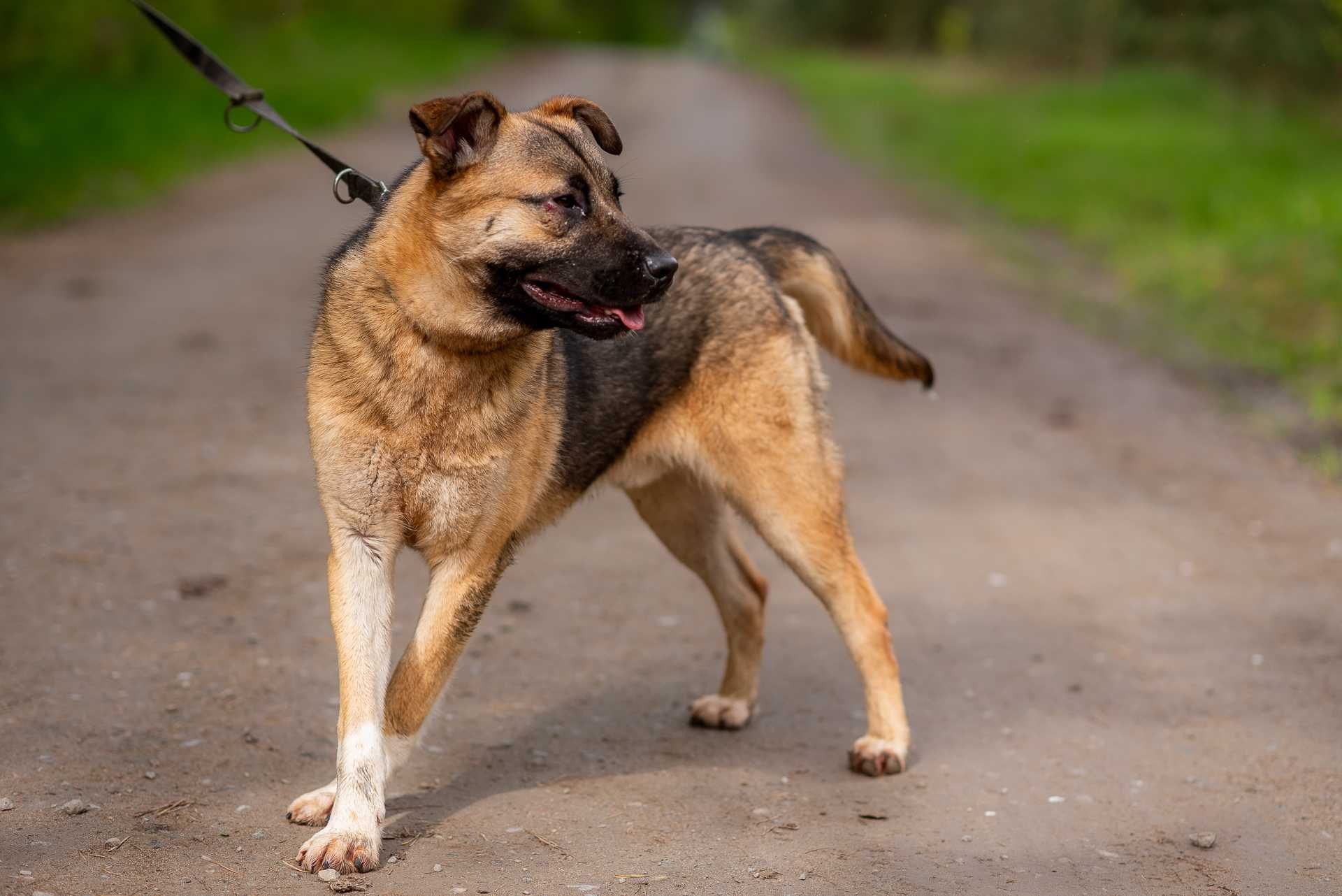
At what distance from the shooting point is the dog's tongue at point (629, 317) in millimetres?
3984

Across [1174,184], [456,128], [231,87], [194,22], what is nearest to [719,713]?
[456,128]

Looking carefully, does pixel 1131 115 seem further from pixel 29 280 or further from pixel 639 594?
pixel 639 594

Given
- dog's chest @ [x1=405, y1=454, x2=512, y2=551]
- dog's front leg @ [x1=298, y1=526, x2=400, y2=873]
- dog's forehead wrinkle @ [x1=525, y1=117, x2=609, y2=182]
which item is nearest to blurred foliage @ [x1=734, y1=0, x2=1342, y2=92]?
dog's forehead wrinkle @ [x1=525, y1=117, x2=609, y2=182]

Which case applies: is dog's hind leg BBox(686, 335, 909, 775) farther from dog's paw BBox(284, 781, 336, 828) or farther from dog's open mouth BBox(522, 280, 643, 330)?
dog's paw BBox(284, 781, 336, 828)

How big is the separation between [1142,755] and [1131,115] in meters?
19.0

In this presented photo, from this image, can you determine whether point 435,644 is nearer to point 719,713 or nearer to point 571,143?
point 719,713

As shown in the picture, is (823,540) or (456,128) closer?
(456,128)

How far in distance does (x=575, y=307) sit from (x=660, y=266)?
0.80 ft

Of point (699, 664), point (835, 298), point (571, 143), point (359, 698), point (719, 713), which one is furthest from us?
point (699, 664)

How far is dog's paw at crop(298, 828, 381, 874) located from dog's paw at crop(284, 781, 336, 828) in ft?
0.74

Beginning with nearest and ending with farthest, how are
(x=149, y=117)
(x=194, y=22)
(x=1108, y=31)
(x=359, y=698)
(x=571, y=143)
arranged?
(x=359, y=698)
(x=571, y=143)
(x=149, y=117)
(x=194, y=22)
(x=1108, y=31)

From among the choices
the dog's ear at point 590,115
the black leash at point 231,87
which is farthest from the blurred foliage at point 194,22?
the dog's ear at point 590,115

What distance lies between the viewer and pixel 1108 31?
97.2 feet

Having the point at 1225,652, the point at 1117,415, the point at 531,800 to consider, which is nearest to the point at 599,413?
the point at 531,800
